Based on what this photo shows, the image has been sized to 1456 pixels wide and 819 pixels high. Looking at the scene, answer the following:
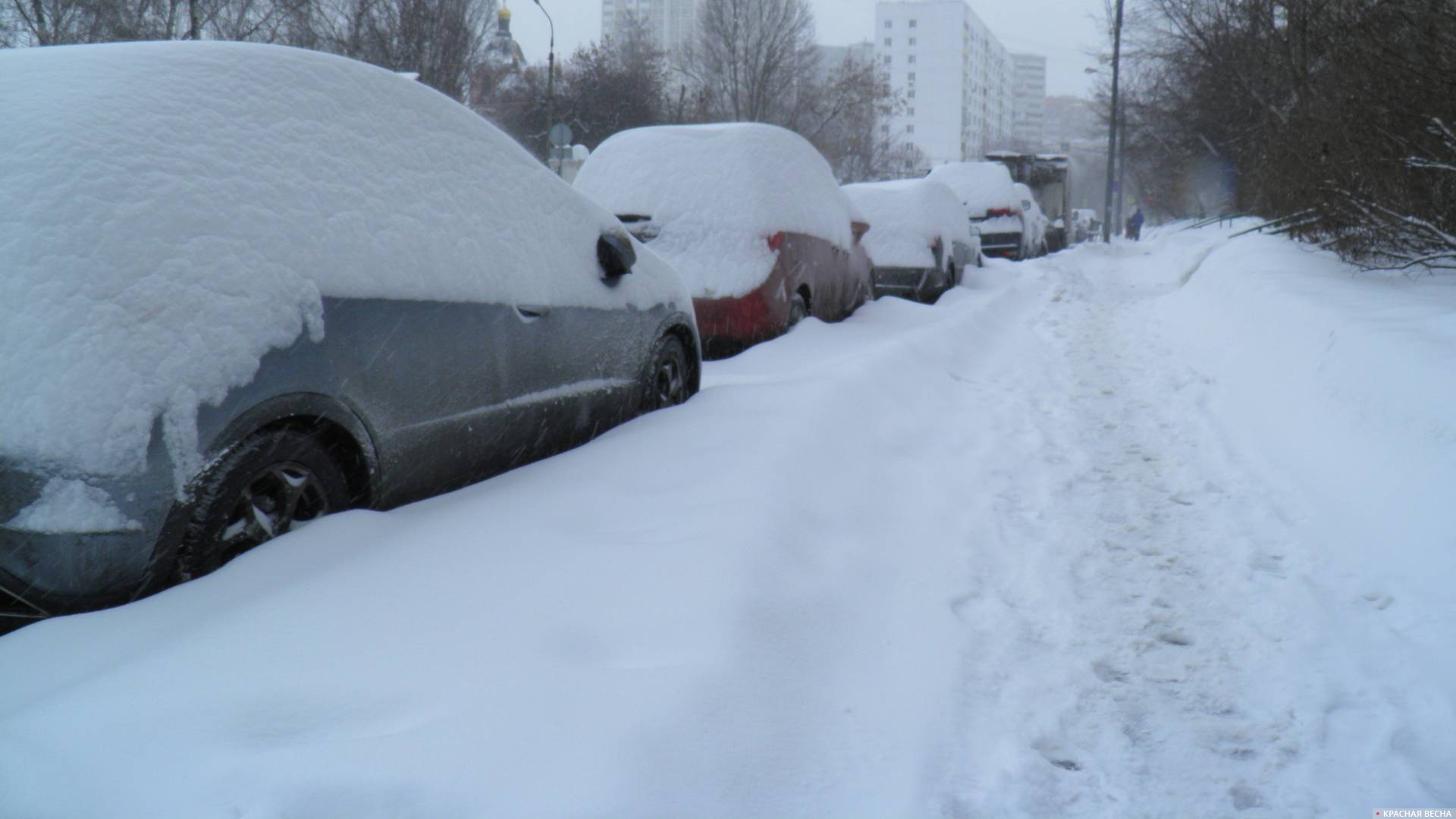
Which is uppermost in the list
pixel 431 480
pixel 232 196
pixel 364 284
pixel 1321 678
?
pixel 232 196

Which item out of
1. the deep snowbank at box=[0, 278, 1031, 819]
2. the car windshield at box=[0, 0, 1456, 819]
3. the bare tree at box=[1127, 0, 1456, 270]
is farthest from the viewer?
the bare tree at box=[1127, 0, 1456, 270]

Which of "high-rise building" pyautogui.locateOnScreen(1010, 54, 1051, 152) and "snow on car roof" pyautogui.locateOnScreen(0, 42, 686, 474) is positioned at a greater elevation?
"high-rise building" pyautogui.locateOnScreen(1010, 54, 1051, 152)

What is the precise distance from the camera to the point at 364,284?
319cm

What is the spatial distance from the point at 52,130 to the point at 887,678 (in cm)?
271

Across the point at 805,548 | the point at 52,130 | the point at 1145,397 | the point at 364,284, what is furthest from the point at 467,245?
the point at 1145,397

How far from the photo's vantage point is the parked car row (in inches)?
95.3

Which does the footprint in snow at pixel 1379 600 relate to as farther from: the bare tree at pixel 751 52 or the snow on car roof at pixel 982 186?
the bare tree at pixel 751 52

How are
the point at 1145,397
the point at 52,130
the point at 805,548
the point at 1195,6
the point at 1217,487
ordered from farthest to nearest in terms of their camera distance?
the point at 1195,6 < the point at 1145,397 < the point at 1217,487 < the point at 805,548 < the point at 52,130

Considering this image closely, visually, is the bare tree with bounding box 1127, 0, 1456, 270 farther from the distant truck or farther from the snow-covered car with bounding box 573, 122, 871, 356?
the distant truck

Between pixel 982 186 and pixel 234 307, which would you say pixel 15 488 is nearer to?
pixel 234 307

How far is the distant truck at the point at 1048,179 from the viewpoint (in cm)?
2981

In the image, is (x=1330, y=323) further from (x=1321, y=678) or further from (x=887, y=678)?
(x=887, y=678)

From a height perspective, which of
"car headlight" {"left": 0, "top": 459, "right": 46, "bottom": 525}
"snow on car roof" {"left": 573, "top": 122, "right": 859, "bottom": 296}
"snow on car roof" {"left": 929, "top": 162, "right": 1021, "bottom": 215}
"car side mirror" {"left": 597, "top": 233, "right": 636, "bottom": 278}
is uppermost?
"snow on car roof" {"left": 929, "top": 162, "right": 1021, "bottom": 215}

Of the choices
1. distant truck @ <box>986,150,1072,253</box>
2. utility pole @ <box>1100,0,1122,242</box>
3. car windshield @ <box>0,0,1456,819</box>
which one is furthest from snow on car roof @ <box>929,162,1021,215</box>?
car windshield @ <box>0,0,1456,819</box>
